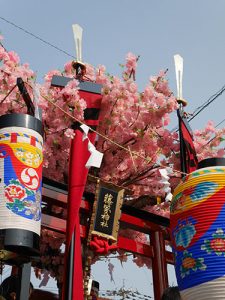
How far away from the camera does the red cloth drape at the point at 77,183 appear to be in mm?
7410

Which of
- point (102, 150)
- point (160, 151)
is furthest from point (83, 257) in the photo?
point (160, 151)

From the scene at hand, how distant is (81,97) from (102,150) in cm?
181

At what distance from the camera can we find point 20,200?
19.7ft

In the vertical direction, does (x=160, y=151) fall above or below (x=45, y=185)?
above

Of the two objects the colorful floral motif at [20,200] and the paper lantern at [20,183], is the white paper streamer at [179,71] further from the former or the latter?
the colorful floral motif at [20,200]

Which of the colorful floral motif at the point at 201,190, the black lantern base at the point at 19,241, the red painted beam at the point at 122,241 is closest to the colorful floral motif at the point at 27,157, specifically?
the black lantern base at the point at 19,241

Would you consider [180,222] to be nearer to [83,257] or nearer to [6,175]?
[6,175]

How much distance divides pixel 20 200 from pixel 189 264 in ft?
7.65

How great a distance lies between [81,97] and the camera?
9219 mm

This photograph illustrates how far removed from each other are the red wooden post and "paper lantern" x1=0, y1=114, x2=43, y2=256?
430 cm

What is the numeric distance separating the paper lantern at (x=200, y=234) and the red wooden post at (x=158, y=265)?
4.48m

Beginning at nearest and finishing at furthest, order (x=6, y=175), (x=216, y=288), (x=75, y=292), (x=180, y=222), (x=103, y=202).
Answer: (x=216, y=288)
(x=180, y=222)
(x=6, y=175)
(x=75, y=292)
(x=103, y=202)

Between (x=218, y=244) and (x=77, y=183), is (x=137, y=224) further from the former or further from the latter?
(x=218, y=244)

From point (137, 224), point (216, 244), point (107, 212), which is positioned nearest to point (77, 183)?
point (107, 212)
